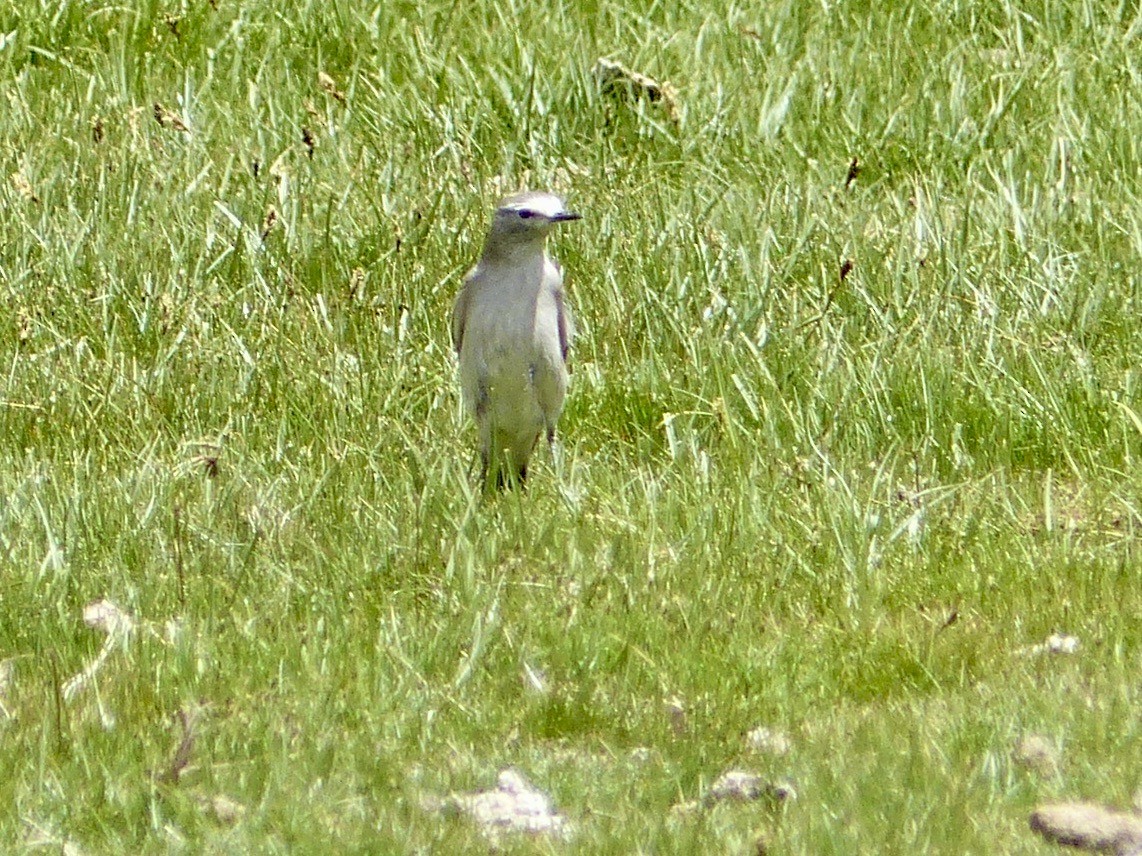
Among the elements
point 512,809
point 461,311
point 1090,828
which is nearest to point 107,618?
point 512,809

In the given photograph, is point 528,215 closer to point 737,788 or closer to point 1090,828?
point 737,788

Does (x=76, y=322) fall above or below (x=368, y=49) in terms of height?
below

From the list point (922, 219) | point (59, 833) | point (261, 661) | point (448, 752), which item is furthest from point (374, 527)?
point (922, 219)

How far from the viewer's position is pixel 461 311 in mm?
7145

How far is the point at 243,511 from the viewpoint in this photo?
6242 millimetres

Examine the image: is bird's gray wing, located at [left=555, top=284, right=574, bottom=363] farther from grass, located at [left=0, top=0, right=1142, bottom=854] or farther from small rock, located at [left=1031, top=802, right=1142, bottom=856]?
small rock, located at [left=1031, top=802, right=1142, bottom=856]

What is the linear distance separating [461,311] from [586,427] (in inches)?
23.0

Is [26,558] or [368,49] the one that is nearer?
[26,558]

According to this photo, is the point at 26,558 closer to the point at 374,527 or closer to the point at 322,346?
the point at 374,527

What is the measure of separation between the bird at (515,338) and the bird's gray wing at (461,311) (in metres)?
0.01

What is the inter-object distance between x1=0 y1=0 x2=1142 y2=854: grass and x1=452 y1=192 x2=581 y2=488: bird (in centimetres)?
17

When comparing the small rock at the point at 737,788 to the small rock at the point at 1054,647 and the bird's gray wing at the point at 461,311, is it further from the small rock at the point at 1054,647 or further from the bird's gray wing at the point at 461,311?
the bird's gray wing at the point at 461,311

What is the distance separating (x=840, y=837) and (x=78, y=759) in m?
1.69

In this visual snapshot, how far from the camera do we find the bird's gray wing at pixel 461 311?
711cm
